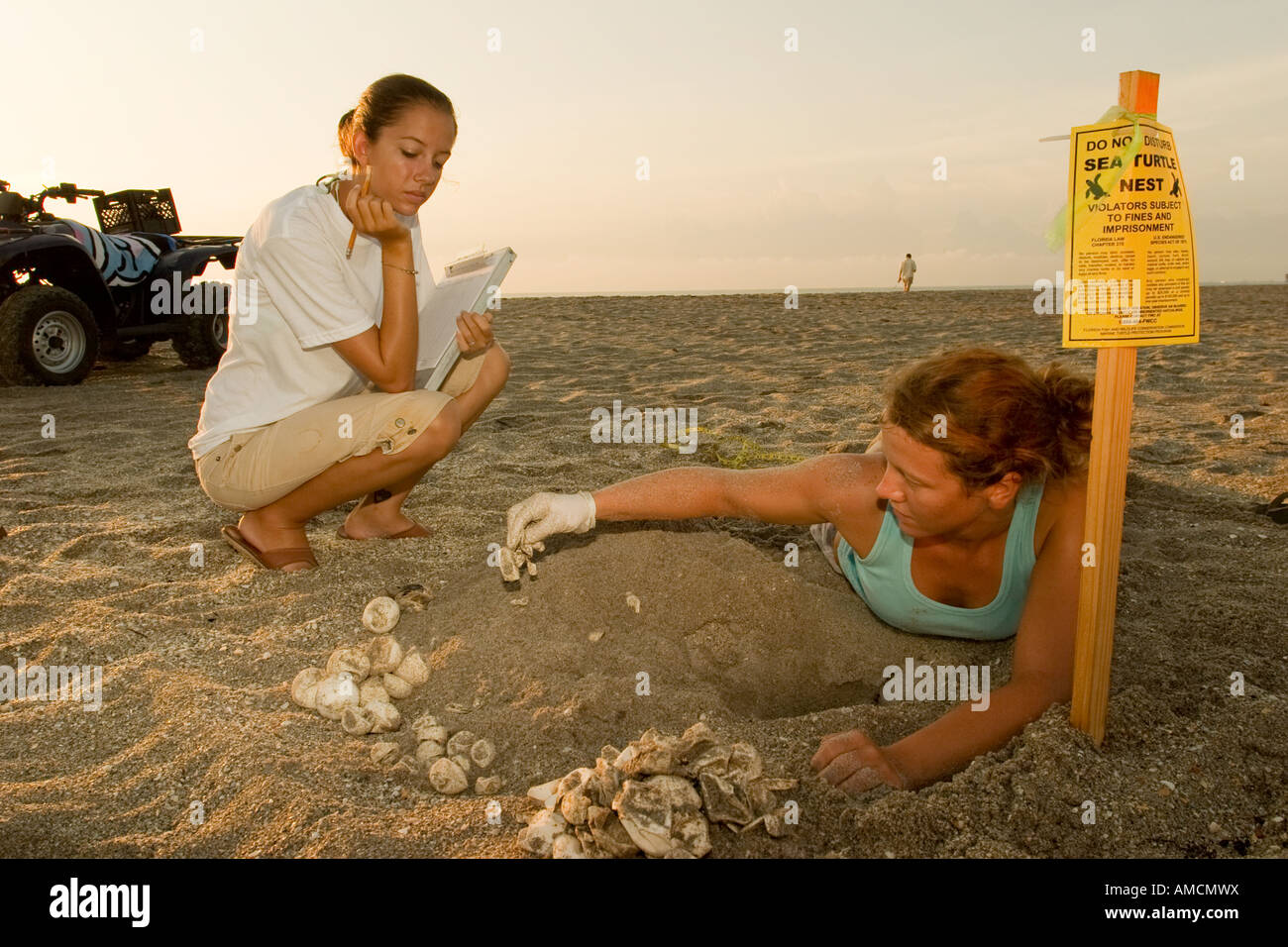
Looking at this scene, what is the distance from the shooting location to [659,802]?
4.70ft

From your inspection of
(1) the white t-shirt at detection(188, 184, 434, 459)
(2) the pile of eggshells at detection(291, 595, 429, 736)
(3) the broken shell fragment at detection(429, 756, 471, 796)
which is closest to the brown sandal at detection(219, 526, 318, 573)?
(1) the white t-shirt at detection(188, 184, 434, 459)

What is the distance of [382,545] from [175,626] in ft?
2.37

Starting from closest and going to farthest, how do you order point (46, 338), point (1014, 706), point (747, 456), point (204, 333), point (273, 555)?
point (1014, 706)
point (273, 555)
point (747, 456)
point (46, 338)
point (204, 333)

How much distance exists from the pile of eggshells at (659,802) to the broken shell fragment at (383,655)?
73 cm

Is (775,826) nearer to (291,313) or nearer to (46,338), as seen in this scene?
(291,313)

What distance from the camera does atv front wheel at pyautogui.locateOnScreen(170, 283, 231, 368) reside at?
7145mm

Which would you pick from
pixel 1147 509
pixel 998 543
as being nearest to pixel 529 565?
pixel 998 543

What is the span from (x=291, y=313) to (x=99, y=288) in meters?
4.75

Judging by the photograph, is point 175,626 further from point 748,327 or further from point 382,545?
point 748,327

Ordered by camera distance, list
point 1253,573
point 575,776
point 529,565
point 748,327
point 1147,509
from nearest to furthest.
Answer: point 575,776 < point 529,565 < point 1253,573 < point 1147,509 < point 748,327

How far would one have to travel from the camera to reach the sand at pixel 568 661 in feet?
5.07

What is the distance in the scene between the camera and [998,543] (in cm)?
214

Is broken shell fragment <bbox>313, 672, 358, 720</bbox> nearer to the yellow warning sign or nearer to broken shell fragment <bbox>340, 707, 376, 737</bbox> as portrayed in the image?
broken shell fragment <bbox>340, 707, 376, 737</bbox>

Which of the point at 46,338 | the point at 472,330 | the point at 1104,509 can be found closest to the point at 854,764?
the point at 1104,509
